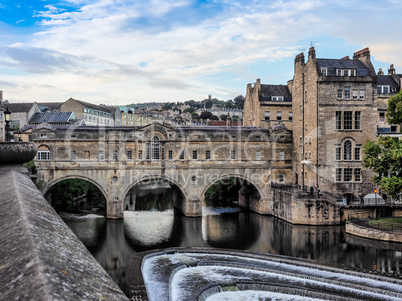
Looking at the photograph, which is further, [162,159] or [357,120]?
[162,159]

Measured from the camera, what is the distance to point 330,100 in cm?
4134

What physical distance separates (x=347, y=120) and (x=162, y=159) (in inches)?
790

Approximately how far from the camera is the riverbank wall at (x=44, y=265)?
8.81 ft

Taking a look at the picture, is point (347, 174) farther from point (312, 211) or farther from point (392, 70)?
point (392, 70)

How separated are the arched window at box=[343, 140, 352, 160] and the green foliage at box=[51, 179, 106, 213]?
2806 cm

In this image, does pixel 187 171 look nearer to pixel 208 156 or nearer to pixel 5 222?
pixel 208 156

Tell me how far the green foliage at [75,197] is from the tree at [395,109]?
106 ft

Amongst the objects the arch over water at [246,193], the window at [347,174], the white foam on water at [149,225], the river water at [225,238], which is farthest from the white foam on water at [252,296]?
the window at [347,174]

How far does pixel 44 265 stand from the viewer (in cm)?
301

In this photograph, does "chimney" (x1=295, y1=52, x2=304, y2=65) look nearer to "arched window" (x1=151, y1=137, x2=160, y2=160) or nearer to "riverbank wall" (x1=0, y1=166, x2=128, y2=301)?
"arched window" (x1=151, y1=137, x2=160, y2=160)

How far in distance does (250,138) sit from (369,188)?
1366cm

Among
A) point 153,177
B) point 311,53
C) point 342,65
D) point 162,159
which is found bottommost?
point 153,177

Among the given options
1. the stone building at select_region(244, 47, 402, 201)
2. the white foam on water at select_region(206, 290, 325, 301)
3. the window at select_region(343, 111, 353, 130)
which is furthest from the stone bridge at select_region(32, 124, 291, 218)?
the white foam on water at select_region(206, 290, 325, 301)

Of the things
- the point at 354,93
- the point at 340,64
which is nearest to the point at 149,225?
the point at 354,93
